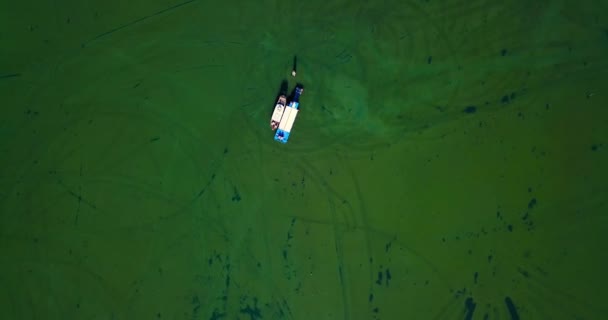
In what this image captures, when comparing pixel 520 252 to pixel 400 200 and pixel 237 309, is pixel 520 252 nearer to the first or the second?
pixel 400 200

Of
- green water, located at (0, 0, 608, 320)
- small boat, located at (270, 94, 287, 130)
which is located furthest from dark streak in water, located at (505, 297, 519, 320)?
small boat, located at (270, 94, 287, 130)

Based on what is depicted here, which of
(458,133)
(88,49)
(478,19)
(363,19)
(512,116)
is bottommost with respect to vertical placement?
(88,49)

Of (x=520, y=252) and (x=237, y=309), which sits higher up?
(x=520, y=252)

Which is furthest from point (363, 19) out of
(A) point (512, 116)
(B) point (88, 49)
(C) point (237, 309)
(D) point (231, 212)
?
(C) point (237, 309)

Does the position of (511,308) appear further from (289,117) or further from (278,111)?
(278,111)

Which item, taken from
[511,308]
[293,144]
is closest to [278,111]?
[293,144]
